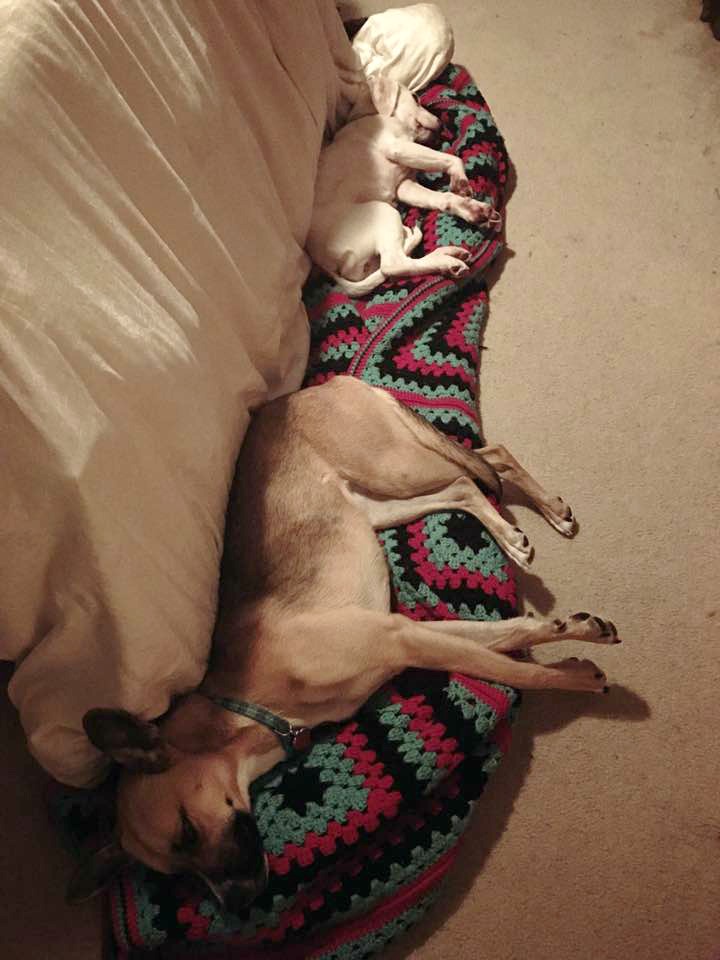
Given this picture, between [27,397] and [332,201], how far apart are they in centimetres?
137

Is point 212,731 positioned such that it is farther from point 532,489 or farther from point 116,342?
point 532,489

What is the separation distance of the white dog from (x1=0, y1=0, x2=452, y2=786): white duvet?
41 cm

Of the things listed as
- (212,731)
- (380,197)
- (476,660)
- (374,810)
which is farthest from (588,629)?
(380,197)

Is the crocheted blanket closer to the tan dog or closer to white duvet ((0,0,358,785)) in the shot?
the tan dog

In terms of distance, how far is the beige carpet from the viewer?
156 cm

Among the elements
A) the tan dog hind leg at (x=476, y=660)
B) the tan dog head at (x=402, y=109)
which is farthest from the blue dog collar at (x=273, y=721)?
the tan dog head at (x=402, y=109)

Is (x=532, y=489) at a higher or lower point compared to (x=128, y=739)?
lower

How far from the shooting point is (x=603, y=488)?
1.96 m

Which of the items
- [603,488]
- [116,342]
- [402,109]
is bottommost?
[603,488]

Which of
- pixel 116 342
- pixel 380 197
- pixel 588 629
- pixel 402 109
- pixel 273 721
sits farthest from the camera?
pixel 402 109

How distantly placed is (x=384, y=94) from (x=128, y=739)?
210 cm

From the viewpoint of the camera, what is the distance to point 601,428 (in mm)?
2043

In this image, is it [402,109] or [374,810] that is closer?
[374,810]

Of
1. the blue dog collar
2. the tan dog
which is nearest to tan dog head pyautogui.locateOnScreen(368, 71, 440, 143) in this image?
the tan dog
